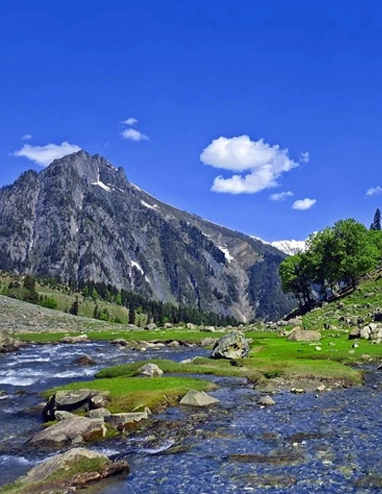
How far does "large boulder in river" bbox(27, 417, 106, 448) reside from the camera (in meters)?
25.6

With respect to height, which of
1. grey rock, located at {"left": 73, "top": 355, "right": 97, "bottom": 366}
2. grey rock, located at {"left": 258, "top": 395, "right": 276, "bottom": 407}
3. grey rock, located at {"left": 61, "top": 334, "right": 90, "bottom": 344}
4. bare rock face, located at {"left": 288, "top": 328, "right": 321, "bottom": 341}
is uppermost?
bare rock face, located at {"left": 288, "top": 328, "right": 321, "bottom": 341}

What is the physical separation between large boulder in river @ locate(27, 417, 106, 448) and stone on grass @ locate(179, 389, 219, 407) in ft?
26.8

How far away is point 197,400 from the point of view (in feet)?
111

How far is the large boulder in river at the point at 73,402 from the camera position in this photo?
3294cm

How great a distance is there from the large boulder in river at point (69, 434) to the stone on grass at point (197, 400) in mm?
8172

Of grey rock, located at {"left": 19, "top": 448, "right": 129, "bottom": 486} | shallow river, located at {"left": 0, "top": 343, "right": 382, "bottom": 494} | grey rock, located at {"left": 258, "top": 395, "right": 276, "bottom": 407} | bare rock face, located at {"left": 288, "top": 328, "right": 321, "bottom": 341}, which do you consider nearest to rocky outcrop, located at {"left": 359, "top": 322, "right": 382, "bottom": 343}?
bare rock face, located at {"left": 288, "top": 328, "right": 321, "bottom": 341}

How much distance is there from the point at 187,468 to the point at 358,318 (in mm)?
73744

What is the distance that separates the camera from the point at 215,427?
27656 mm

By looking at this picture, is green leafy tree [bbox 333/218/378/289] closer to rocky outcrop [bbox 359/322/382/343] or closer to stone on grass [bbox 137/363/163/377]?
rocky outcrop [bbox 359/322/382/343]

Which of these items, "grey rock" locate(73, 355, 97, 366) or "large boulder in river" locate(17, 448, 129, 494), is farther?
"grey rock" locate(73, 355, 97, 366)

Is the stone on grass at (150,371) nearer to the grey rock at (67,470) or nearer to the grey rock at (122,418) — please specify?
the grey rock at (122,418)

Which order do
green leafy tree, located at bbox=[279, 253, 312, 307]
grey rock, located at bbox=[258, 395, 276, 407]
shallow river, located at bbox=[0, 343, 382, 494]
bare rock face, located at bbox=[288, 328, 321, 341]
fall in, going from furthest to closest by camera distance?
green leafy tree, located at bbox=[279, 253, 312, 307] < bare rock face, located at bbox=[288, 328, 321, 341] < grey rock, located at bbox=[258, 395, 276, 407] < shallow river, located at bbox=[0, 343, 382, 494]

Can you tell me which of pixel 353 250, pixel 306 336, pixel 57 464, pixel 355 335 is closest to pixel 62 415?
pixel 57 464

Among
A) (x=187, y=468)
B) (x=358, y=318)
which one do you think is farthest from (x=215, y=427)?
(x=358, y=318)
